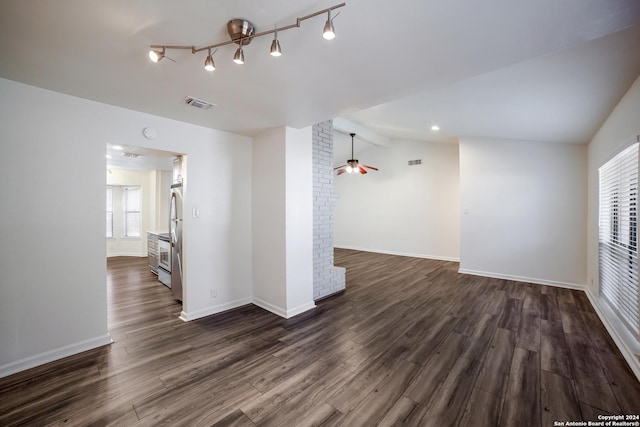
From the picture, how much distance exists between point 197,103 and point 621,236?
4948mm

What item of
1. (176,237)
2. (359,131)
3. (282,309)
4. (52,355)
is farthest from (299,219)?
(359,131)

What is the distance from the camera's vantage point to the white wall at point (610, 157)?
7.66 ft

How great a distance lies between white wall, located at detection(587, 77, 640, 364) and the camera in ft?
7.66

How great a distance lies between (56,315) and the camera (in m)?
2.42

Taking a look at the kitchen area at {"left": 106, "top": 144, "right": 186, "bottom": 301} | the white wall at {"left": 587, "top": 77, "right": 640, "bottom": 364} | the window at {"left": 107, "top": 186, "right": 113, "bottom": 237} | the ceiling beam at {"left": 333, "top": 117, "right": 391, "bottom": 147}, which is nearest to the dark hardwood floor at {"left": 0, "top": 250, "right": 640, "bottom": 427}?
the white wall at {"left": 587, "top": 77, "right": 640, "bottom": 364}

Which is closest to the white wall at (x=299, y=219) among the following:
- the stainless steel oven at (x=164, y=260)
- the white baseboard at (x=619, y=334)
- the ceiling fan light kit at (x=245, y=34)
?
the ceiling fan light kit at (x=245, y=34)

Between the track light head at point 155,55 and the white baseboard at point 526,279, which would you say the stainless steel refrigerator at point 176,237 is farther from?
the white baseboard at point 526,279

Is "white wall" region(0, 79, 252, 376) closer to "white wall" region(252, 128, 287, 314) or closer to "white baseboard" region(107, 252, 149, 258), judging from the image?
"white wall" region(252, 128, 287, 314)

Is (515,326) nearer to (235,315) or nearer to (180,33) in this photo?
(235,315)

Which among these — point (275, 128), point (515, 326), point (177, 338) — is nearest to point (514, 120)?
point (515, 326)

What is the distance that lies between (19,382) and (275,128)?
344 cm

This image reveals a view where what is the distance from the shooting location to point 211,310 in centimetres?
349

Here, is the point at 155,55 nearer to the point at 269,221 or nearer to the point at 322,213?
the point at 269,221

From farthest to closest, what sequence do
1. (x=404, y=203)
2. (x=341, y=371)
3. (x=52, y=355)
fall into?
1. (x=404, y=203)
2. (x=52, y=355)
3. (x=341, y=371)
